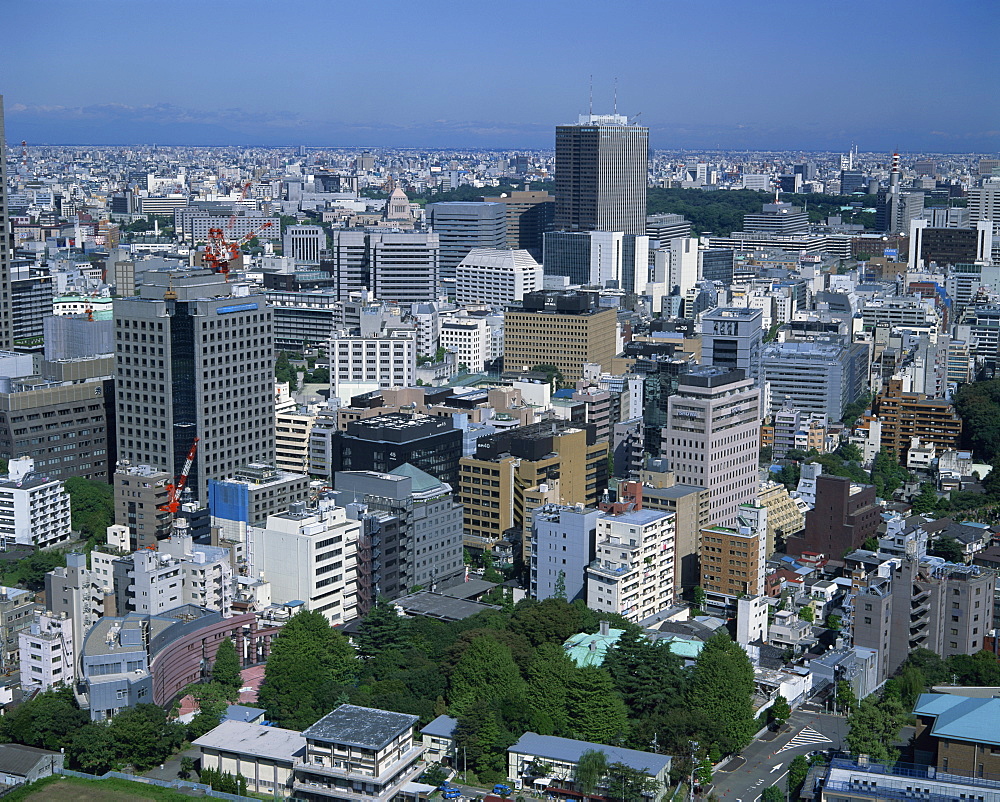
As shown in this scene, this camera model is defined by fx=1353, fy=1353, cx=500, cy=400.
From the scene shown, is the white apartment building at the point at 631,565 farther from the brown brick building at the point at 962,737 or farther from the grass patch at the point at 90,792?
the grass patch at the point at 90,792

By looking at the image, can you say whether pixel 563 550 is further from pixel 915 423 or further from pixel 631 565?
pixel 915 423

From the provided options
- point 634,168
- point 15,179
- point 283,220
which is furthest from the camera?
point 15,179

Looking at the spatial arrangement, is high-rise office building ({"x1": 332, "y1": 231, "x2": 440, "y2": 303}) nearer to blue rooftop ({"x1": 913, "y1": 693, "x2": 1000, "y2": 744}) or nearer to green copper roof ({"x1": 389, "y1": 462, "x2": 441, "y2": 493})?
green copper roof ({"x1": 389, "y1": 462, "x2": 441, "y2": 493})

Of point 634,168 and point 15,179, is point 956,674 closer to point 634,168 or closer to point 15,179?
point 634,168

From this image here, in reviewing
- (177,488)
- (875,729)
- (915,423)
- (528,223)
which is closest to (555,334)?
(915,423)

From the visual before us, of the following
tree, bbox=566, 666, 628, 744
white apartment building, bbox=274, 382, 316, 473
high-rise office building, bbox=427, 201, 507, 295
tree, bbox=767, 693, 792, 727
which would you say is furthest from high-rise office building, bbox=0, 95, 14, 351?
high-rise office building, bbox=427, 201, 507, 295

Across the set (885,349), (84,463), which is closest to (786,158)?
(885,349)
